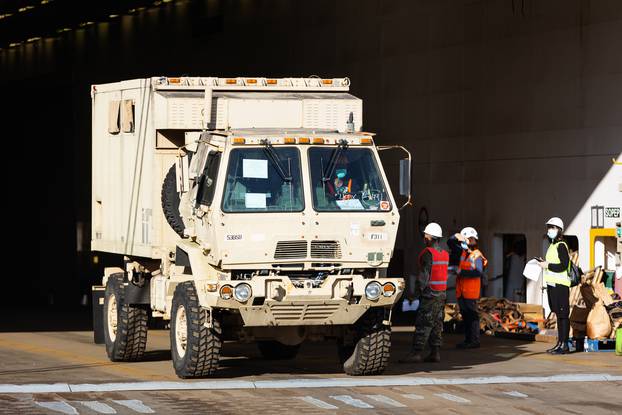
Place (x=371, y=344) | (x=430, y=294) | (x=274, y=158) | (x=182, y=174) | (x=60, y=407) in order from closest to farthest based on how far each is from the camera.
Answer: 1. (x=60, y=407)
2. (x=274, y=158)
3. (x=371, y=344)
4. (x=182, y=174)
5. (x=430, y=294)

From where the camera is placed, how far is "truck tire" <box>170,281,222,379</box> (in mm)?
15852

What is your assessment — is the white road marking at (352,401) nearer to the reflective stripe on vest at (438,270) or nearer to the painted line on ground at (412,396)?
the painted line on ground at (412,396)

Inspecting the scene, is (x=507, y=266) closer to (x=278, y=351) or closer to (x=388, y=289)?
(x=278, y=351)

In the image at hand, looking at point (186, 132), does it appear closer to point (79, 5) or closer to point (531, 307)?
point (531, 307)

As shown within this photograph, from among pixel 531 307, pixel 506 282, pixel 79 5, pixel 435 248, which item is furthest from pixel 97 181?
pixel 79 5

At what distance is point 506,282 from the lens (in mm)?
29062

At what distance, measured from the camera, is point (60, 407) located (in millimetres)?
13805

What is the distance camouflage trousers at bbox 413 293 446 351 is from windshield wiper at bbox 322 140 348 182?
11.1ft

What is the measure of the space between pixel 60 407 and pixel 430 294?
6.44 m

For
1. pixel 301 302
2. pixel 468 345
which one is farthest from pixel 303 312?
pixel 468 345

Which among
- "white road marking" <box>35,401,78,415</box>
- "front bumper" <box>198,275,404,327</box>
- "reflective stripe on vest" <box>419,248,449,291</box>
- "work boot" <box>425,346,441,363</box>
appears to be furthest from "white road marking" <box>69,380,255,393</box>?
"work boot" <box>425,346,441,363</box>

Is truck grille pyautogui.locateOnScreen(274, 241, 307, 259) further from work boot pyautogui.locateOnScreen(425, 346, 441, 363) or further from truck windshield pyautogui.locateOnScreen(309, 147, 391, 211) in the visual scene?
work boot pyautogui.locateOnScreen(425, 346, 441, 363)

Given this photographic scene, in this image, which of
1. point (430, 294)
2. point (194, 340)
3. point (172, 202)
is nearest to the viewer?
point (194, 340)

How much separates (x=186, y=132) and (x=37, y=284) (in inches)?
1702
